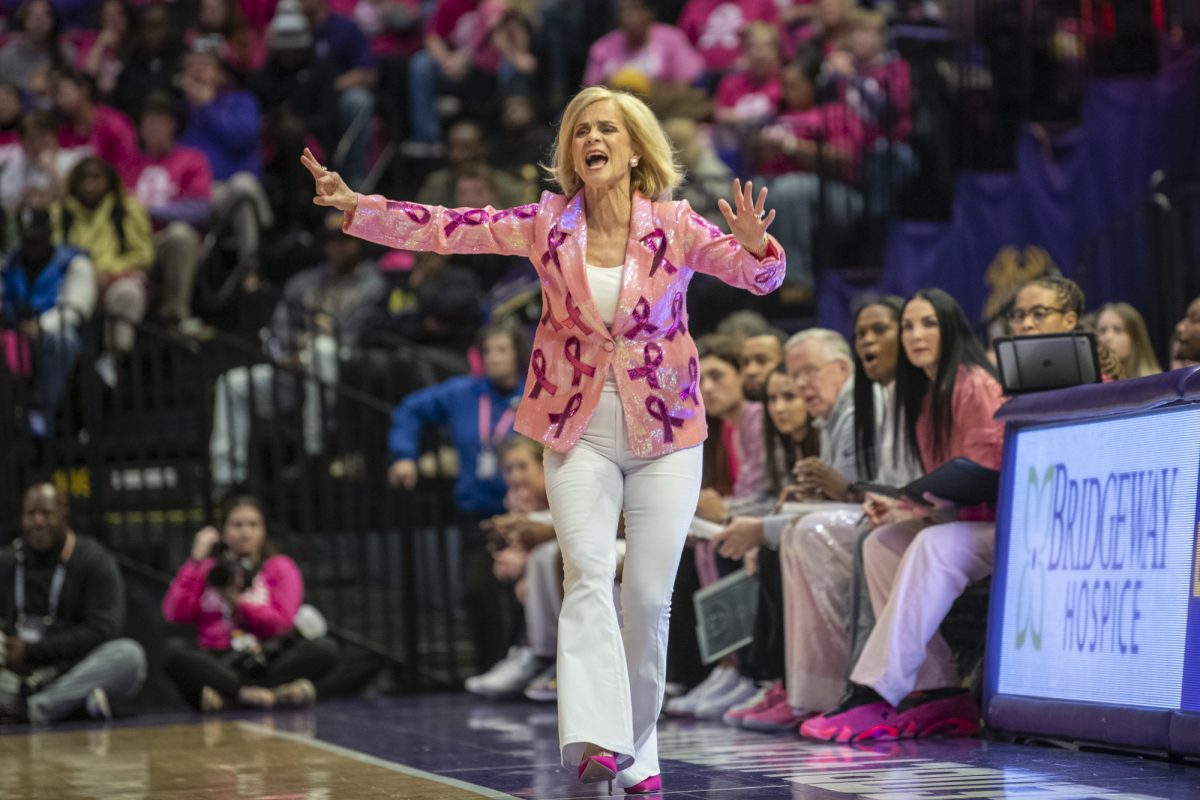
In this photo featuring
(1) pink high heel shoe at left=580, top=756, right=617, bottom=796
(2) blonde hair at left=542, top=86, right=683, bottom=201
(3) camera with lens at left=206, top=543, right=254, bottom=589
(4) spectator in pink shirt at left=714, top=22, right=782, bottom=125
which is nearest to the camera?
(1) pink high heel shoe at left=580, top=756, right=617, bottom=796

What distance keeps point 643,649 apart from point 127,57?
11109mm

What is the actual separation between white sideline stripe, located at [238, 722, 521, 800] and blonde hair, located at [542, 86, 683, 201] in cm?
180

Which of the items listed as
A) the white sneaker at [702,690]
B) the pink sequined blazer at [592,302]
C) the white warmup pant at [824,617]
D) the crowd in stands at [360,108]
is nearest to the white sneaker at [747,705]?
the white sneaker at [702,690]

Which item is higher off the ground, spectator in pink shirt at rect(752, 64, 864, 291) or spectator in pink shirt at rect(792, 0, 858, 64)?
spectator in pink shirt at rect(792, 0, 858, 64)

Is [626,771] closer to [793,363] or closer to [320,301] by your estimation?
[793,363]

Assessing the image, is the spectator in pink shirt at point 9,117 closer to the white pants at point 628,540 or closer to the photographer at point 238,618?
the photographer at point 238,618

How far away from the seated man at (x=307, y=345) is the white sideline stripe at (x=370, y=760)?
9.74ft

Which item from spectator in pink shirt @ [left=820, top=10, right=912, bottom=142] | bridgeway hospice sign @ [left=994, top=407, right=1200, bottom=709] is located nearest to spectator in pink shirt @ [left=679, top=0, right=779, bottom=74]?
spectator in pink shirt @ [left=820, top=10, right=912, bottom=142]

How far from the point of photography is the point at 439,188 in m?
13.4

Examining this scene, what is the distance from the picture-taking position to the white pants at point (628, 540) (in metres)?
5.23

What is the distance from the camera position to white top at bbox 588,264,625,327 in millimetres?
5395

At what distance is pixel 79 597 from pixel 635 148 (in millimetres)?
5256

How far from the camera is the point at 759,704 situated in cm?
766

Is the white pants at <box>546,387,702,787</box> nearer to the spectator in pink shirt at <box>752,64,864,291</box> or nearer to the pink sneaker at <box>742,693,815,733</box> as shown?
the pink sneaker at <box>742,693,815,733</box>
